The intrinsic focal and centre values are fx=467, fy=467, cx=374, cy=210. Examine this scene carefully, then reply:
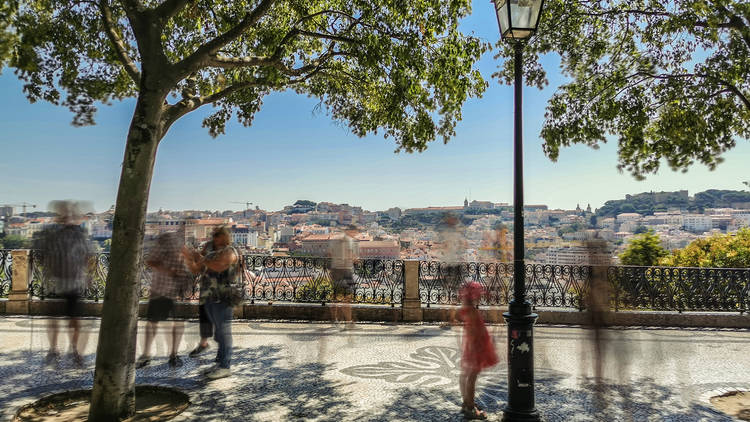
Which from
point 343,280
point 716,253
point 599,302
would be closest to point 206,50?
point 343,280

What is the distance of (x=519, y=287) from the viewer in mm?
4816

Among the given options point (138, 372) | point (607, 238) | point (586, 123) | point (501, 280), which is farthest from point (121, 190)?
point (501, 280)

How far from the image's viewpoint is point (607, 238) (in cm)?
643

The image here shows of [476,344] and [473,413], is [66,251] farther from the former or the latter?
[473,413]

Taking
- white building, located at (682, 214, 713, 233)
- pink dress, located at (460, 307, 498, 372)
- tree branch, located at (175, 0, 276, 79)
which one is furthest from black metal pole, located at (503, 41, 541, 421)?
white building, located at (682, 214, 713, 233)

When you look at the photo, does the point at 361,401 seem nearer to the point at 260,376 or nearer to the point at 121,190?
the point at 260,376

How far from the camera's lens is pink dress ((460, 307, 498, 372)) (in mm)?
4902

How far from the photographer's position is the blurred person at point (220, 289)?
612 cm

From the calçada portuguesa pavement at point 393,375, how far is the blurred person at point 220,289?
304mm

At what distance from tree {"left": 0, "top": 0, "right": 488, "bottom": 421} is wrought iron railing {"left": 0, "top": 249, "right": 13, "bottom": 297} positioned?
4979mm

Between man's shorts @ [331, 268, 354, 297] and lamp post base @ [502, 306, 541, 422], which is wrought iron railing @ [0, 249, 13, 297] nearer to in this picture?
man's shorts @ [331, 268, 354, 297]

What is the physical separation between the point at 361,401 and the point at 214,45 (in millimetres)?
4452

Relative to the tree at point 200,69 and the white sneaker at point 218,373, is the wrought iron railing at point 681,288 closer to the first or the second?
the tree at point 200,69

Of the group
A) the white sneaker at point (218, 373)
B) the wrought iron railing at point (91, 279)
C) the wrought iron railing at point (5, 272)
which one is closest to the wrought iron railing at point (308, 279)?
the wrought iron railing at point (91, 279)
